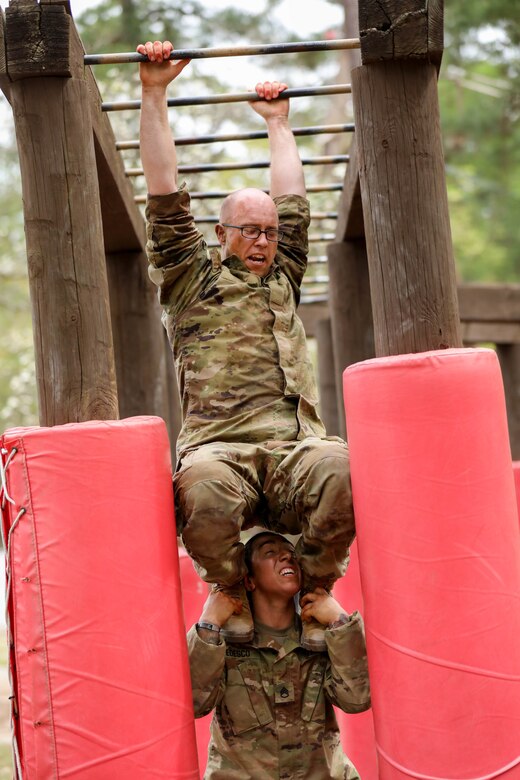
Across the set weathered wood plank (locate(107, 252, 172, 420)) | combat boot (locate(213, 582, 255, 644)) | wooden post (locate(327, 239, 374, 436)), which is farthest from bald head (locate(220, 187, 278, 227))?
wooden post (locate(327, 239, 374, 436))

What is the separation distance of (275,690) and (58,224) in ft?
A: 6.10

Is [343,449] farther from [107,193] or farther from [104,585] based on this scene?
[107,193]

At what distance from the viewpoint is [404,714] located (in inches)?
116

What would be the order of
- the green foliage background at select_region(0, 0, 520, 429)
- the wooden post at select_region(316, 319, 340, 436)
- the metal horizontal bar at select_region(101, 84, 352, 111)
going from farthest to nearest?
the green foliage background at select_region(0, 0, 520, 429) < the wooden post at select_region(316, 319, 340, 436) < the metal horizontal bar at select_region(101, 84, 352, 111)

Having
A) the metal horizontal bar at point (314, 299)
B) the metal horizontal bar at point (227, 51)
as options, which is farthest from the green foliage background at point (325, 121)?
the metal horizontal bar at point (227, 51)

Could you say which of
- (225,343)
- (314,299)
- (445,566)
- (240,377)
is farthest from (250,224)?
(314,299)

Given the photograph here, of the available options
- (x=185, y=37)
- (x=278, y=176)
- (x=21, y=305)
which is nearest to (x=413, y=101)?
(x=278, y=176)

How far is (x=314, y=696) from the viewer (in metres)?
3.76

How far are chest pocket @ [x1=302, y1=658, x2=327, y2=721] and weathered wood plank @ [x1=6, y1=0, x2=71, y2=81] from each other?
232cm

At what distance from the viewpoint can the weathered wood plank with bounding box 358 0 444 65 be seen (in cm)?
324

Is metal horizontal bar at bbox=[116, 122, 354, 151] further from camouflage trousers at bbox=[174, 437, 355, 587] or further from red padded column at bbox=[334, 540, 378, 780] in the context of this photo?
red padded column at bbox=[334, 540, 378, 780]

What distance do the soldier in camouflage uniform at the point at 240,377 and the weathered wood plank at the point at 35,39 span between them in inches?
12.5

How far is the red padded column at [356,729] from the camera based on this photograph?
492 cm

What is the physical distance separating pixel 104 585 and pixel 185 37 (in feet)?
→ 50.6
